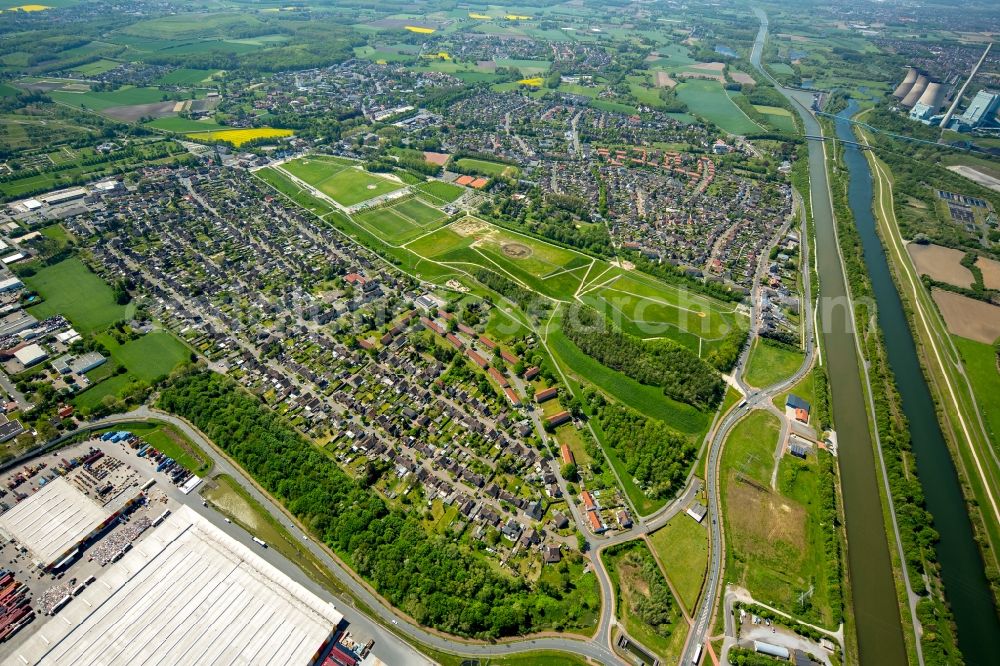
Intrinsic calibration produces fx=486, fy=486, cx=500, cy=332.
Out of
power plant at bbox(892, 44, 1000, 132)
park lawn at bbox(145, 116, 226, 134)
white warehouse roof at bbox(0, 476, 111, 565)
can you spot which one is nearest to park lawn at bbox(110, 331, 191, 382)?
white warehouse roof at bbox(0, 476, 111, 565)

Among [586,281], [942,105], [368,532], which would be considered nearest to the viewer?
[368,532]

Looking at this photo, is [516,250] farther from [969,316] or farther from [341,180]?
[969,316]

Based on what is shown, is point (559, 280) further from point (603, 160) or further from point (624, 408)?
point (603, 160)

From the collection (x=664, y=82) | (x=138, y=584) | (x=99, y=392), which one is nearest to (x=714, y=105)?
(x=664, y=82)

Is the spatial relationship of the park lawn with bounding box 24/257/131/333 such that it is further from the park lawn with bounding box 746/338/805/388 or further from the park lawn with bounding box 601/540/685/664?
the park lawn with bounding box 746/338/805/388

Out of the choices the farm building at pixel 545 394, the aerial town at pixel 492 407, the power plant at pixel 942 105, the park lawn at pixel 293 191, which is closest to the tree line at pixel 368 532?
the aerial town at pixel 492 407
